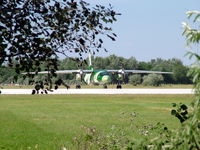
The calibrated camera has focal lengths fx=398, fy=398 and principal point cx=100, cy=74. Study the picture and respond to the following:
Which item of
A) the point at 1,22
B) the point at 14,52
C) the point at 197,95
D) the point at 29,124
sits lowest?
the point at 29,124

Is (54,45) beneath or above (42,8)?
beneath

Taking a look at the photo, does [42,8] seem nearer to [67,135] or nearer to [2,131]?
[67,135]

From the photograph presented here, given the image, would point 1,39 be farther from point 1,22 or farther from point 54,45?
point 54,45

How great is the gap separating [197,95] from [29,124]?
20789 millimetres

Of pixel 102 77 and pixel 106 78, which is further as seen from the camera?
pixel 102 77

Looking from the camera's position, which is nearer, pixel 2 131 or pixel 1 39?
pixel 1 39

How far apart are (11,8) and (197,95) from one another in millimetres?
4671

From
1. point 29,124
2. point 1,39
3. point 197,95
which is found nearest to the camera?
point 197,95

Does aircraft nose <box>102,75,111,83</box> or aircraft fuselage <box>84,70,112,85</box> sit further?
aircraft fuselage <box>84,70,112,85</box>

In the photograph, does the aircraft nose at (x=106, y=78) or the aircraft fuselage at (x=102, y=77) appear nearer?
the aircraft nose at (x=106, y=78)

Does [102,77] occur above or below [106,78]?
above

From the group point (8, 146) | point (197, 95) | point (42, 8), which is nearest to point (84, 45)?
point (42, 8)

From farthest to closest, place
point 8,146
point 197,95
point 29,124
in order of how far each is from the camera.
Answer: point 29,124
point 8,146
point 197,95

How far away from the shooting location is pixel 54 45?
24.6ft
